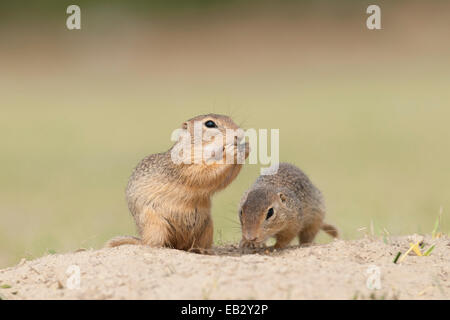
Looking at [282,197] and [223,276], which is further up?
[282,197]

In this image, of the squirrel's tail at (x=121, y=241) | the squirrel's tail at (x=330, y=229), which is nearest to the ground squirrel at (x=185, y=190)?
the squirrel's tail at (x=121, y=241)

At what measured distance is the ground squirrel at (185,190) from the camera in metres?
5.34

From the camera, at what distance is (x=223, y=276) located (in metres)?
4.19

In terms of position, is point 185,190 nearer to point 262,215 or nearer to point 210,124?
point 210,124

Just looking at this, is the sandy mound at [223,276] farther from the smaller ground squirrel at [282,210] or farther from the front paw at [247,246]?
the front paw at [247,246]

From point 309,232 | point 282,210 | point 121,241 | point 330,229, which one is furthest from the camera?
point 330,229

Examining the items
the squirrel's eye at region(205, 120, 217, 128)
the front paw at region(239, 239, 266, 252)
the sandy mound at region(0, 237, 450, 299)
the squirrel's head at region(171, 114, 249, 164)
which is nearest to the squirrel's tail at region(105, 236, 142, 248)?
the sandy mound at region(0, 237, 450, 299)

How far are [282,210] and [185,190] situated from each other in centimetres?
111

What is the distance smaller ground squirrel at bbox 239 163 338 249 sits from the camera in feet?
19.3

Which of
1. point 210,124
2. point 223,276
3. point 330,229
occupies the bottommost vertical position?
point 330,229

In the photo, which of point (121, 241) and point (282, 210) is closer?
point (121, 241)

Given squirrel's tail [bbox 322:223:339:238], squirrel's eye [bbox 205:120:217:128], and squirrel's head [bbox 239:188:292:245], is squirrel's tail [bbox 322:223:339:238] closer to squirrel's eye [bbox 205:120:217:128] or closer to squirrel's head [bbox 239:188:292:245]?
squirrel's head [bbox 239:188:292:245]

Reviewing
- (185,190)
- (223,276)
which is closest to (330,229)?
(185,190)

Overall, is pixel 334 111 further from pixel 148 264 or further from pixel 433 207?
pixel 148 264
